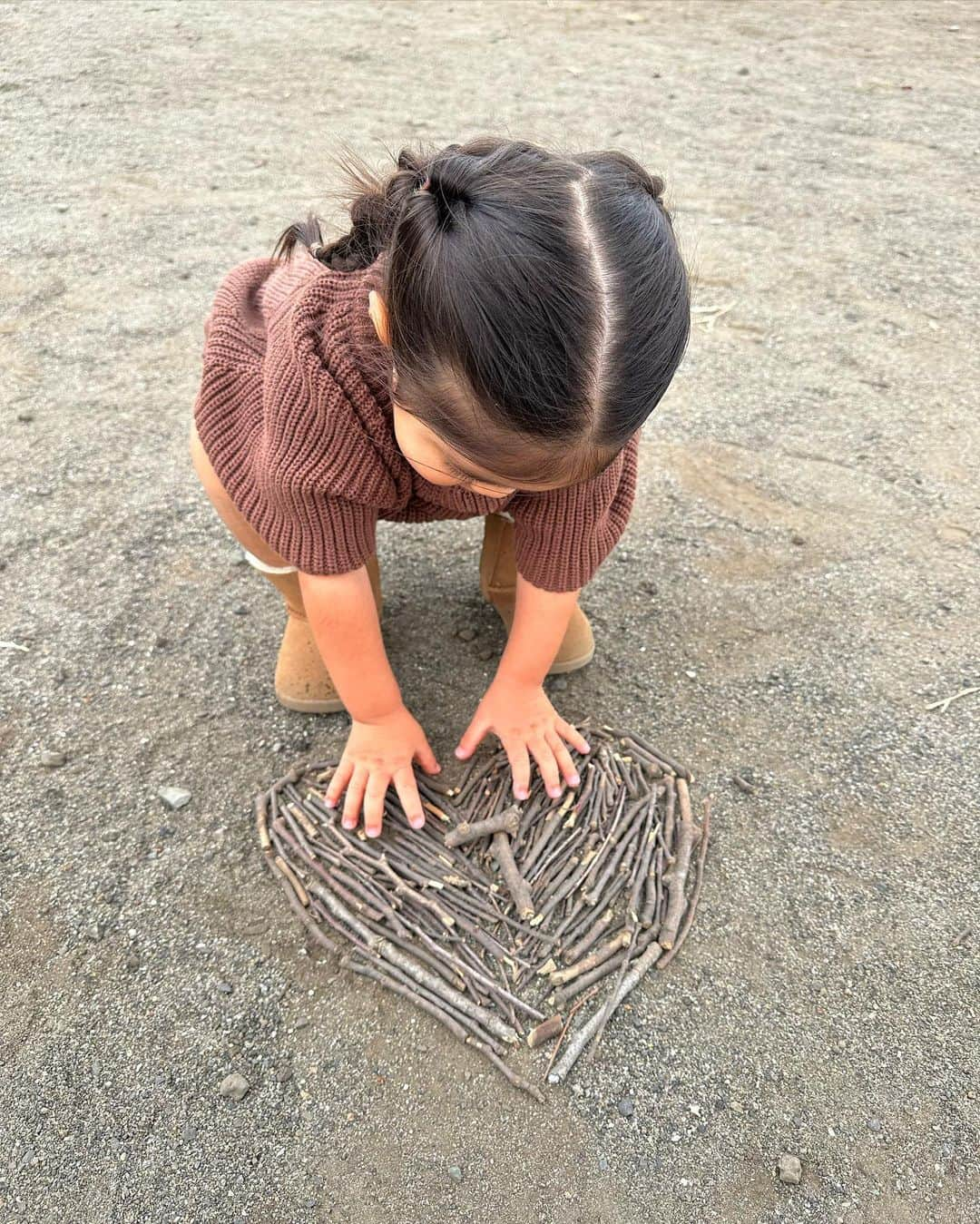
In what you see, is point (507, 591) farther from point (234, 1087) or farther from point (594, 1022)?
point (234, 1087)

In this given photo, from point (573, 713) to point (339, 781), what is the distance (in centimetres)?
63

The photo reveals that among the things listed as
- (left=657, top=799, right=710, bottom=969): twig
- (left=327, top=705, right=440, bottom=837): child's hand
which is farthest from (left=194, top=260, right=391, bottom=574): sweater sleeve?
(left=657, top=799, right=710, bottom=969): twig

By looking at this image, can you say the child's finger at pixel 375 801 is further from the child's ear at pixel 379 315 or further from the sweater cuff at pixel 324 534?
the child's ear at pixel 379 315

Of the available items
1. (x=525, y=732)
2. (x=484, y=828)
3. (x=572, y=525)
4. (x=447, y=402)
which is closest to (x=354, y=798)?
(x=484, y=828)

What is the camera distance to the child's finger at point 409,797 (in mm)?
2043

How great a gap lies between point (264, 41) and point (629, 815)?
663 cm

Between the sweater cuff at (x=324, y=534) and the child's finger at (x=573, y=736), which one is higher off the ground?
the sweater cuff at (x=324, y=534)

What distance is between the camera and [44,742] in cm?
228

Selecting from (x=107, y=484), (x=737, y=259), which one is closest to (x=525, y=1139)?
(x=107, y=484)

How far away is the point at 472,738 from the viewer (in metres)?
2.19

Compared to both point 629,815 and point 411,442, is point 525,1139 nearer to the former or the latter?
point 629,815

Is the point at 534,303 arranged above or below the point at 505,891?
above

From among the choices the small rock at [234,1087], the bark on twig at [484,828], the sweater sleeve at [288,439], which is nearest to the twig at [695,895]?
the bark on twig at [484,828]

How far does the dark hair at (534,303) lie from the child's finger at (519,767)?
0.87 meters
